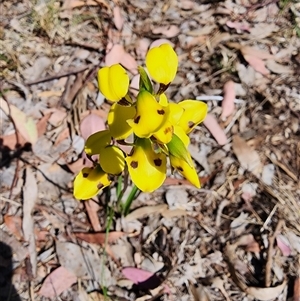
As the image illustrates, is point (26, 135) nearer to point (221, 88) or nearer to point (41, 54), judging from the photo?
point (41, 54)

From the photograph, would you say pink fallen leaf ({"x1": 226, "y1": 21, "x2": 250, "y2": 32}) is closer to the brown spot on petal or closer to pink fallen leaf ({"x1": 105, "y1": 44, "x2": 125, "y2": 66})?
pink fallen leaf ({"x1": 105, "y1": 44, "x2": 125, "y2": 66})

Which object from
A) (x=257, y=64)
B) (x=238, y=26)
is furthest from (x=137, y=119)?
(x=238, y=26)

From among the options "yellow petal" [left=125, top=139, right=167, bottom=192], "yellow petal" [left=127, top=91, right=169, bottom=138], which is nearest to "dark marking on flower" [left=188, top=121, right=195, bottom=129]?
"yellow petal" [left=125, top=139, right=167, bottom=192]

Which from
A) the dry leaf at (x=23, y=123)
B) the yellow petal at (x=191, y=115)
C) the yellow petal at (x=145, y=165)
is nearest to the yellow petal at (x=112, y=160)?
the yellow petal at (x=145, y=165)

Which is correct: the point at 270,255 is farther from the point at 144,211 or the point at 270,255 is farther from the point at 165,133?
the point at 165,133

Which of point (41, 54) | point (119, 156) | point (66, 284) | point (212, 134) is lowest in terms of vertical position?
point (66, 284)

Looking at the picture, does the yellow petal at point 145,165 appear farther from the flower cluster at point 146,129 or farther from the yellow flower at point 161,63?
the yellow flower at point 161,63

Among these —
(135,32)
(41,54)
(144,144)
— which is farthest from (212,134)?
(144,144)
